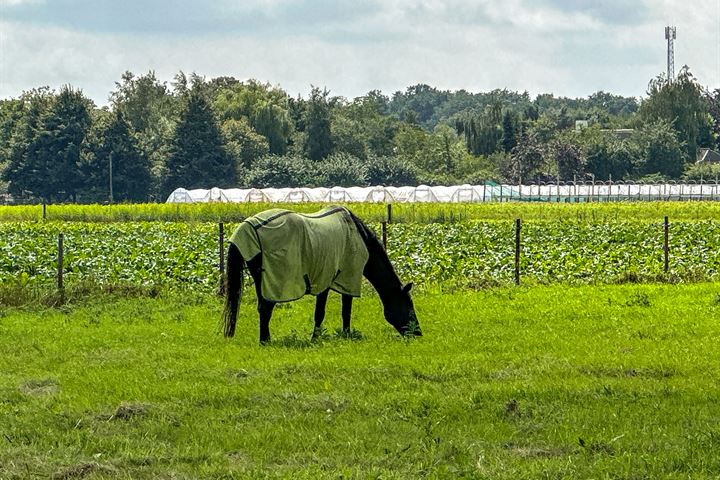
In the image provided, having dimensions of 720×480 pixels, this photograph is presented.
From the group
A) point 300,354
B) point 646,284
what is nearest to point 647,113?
point 646,284

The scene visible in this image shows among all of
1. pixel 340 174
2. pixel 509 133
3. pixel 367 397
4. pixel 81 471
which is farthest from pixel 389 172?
pixel 81 471

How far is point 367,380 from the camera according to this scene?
1072 cm

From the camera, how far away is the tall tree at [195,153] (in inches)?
3273

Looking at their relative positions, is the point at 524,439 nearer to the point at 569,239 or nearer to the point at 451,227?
the point at 569,239

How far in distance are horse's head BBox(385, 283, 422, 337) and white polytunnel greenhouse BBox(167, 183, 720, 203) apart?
5086cm

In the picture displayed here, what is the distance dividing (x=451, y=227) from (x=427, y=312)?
17985mm

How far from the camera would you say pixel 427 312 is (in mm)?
16484

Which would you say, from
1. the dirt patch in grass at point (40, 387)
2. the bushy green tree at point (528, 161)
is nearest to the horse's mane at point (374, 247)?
the dirt patch in grass at point (40, 387)

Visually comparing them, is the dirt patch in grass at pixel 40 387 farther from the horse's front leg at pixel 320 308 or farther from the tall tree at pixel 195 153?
the tall tree at pixel 195 153

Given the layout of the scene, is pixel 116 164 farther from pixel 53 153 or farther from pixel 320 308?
pixel 320 308

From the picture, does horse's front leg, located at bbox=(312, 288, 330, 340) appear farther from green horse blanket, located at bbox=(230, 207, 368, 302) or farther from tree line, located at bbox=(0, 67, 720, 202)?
tree line, located at bbox=(0, 67, 720, 202)

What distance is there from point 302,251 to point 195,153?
71.6m

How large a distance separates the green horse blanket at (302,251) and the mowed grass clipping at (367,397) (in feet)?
2.21

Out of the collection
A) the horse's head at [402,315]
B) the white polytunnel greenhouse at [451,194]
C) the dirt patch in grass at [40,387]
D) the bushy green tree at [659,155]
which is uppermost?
the bushy green tree at [659,155]
